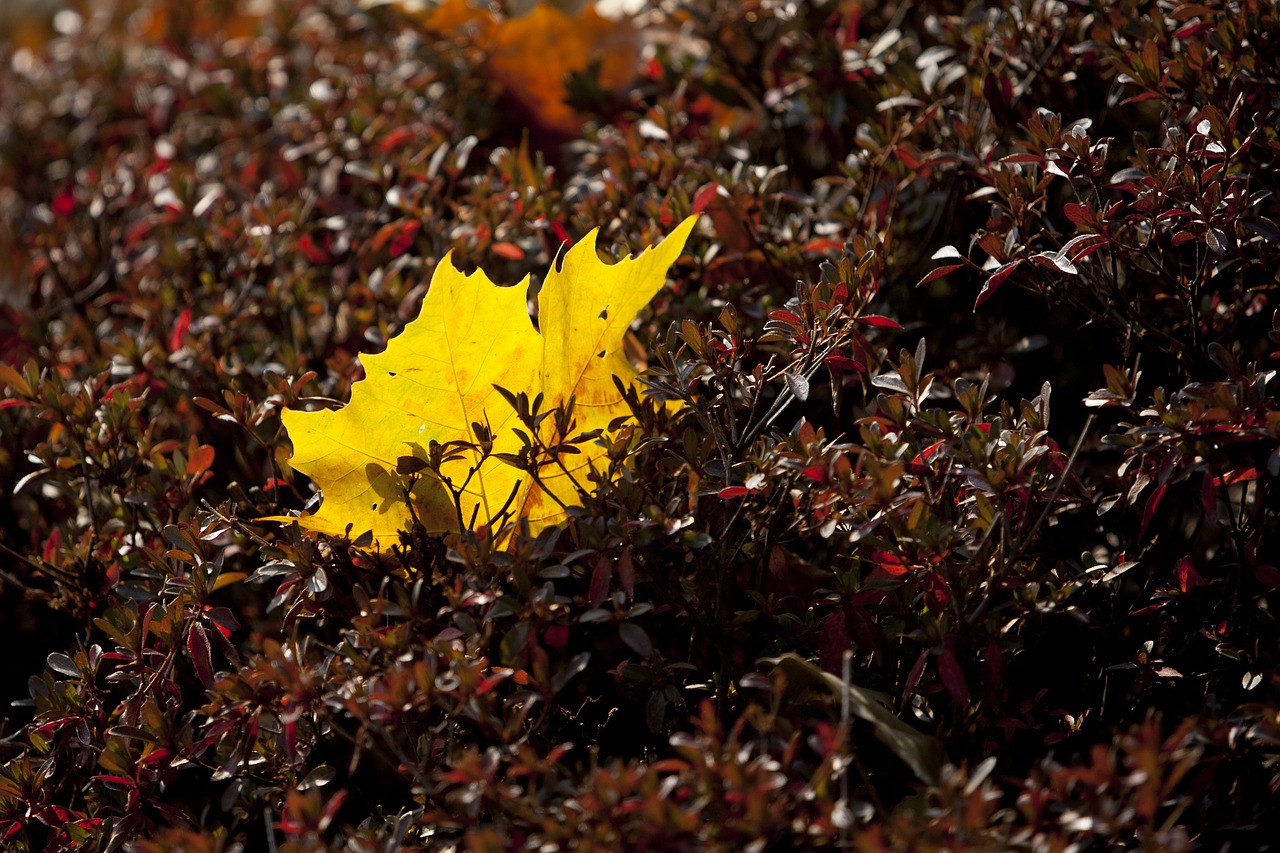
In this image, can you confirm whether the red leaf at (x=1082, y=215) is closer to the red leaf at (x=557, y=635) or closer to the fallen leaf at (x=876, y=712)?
the fallen leaf at (x=876, y=712)

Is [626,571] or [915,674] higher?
[626,571]

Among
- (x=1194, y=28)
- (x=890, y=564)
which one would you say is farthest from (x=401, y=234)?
(x=1194, y=28)

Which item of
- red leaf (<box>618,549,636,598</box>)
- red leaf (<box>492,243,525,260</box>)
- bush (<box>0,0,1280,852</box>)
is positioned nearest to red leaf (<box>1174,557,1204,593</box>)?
bush (<box>0,0,1280,852</box>)

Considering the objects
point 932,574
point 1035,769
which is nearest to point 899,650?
point 932,574

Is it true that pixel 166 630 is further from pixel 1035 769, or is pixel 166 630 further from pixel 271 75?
pixel 271 75

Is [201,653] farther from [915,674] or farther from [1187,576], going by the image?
[1187,576]

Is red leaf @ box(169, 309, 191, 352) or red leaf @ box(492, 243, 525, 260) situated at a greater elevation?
red leaf @ box(169, 309, 191, 352)

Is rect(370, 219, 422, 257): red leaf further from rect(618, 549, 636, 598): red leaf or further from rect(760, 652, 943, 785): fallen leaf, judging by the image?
rect(760, 652, 943, 785): fallen leaf
